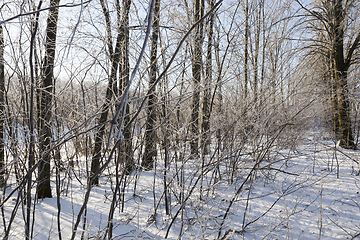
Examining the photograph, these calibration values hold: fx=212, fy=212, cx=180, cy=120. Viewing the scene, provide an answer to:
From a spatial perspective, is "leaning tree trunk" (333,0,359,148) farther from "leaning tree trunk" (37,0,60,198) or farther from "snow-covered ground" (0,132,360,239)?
"leaning tree trunk" (37,0,60,198)

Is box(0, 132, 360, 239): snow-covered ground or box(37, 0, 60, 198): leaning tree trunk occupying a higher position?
box(37, 0, 60, 198): leaning tree trunk

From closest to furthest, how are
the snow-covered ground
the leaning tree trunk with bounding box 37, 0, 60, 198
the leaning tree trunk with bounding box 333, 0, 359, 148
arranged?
the leaning tree trunk with bounding box 37, 0, 60, 198 → the snow-covered ground → the leaning tree trunk with bounding box 333, 0, 359, 148

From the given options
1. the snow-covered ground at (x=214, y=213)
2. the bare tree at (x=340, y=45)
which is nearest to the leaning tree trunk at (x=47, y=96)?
the snow-covered ground at (x=214, y=213)

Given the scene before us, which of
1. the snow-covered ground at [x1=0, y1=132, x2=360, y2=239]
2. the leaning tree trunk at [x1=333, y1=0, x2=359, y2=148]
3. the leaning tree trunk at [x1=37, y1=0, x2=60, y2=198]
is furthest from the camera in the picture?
the leaning tree trunk at [x1=333, y1=0, x2=359, y2=148]

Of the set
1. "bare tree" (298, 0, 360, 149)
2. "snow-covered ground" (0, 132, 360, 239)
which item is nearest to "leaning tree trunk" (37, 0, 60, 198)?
"snow-covered ground" (0, 132, 360, 239)

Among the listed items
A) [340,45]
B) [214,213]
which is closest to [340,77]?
[340,45]

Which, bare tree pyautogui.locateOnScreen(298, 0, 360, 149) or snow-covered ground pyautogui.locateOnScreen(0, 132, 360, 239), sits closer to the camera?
snow-covered ground pyautogui.locateOnScreen(0, 132, 360, 239)

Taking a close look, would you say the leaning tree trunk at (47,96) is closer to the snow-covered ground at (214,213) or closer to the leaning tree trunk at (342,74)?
the snow-covered ground at (214,213)

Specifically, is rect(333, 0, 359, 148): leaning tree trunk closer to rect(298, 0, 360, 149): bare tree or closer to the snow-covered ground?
rect(298, 0, 360, 149): bare tree

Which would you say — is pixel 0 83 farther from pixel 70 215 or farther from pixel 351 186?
pixel 351 186

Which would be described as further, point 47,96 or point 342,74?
point 342,74

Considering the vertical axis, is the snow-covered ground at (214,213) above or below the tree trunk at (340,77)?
below

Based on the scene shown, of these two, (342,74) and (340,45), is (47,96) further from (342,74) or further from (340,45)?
(340,45)

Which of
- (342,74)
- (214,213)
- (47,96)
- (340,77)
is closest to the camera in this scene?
(47,96)
